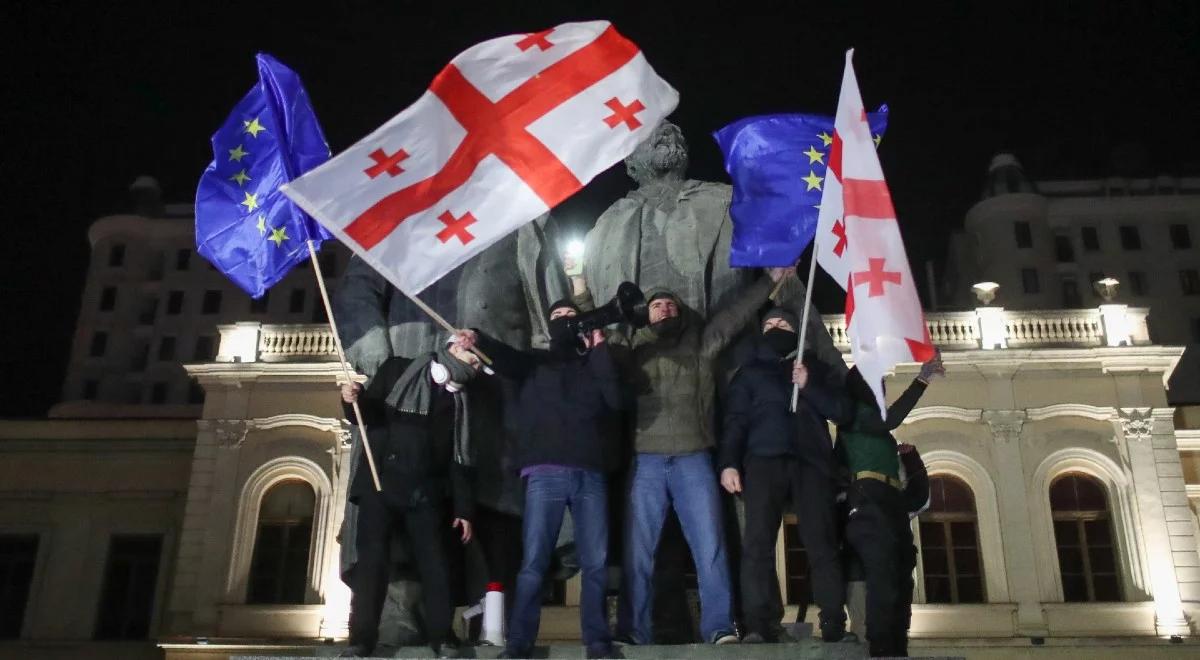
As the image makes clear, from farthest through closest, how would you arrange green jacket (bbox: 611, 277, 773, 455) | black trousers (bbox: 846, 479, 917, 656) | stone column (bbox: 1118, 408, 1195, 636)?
stone column (bbox: 1118, 408, 1195, 636)
green jacket (bbox: 611, 277, 773, 455)
black trousers (bbox: 846, 479, 917, 656)

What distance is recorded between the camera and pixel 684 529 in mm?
6215

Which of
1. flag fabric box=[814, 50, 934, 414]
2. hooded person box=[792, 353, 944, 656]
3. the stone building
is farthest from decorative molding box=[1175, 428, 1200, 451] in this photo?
flag fabric box=[814, 50, 934, 414]

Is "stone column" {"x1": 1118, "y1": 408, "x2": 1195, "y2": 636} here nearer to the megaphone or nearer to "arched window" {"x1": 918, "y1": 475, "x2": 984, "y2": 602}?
"arched window" {"x1": 918, "y1": 475, "x2": 984, "y2": 602}

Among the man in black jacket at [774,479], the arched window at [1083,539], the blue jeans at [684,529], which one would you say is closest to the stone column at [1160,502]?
the arched window at [1083,539]

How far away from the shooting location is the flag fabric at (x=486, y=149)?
631cm

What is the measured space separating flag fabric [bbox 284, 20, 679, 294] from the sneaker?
2279 mm

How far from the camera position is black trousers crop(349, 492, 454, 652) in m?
5.89

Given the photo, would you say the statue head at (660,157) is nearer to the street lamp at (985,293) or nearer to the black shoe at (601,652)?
the black shoe at (601,652)

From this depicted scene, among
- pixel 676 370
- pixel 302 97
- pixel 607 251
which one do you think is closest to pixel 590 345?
pixel 676 370

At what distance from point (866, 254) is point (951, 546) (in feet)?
63.4

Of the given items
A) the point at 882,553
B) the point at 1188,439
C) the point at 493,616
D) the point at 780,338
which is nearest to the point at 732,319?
the point at 780,338

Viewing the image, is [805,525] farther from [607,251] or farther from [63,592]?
[63,592]

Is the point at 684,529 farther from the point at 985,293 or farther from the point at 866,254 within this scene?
the point at 985,293

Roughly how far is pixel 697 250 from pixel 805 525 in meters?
1.75
